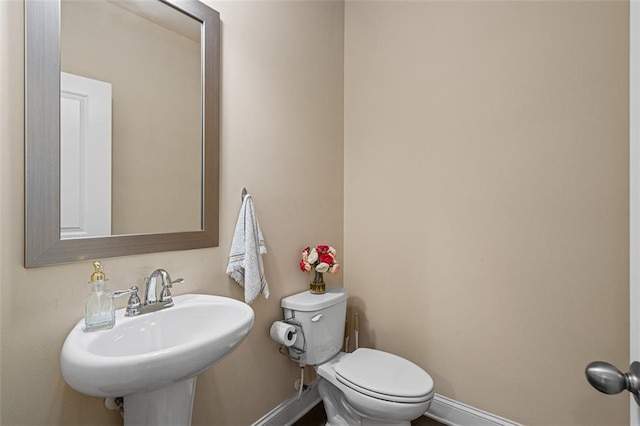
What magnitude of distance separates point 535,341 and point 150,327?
1.63m

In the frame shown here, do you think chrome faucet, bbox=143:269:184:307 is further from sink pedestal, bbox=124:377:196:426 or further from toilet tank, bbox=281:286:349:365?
toilet tank, bbox=281:286:349:365

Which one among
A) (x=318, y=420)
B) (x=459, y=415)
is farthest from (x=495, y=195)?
(x=318, y=420)

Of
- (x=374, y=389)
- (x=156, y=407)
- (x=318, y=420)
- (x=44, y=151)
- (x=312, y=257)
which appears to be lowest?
(x=318, y=420)

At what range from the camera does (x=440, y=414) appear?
1.76m

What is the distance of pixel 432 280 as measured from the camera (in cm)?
Answer: 179

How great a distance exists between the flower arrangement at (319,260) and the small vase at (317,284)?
36 millimetres

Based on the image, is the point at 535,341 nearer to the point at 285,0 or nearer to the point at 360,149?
the point at 360,149


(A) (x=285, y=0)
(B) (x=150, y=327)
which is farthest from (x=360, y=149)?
(B) (x=150, y=327)

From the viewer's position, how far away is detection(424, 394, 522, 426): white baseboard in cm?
160

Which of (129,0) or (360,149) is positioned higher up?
(129,0)

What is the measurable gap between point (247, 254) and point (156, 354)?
65 centimetres

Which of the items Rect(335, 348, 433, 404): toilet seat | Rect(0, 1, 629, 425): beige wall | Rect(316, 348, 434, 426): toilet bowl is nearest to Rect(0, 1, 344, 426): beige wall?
Rect(0, 1, 629, 425): beige wall

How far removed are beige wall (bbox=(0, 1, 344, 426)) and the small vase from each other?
85 millimetres

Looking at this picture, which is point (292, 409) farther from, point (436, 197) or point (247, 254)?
point (436, 197)
